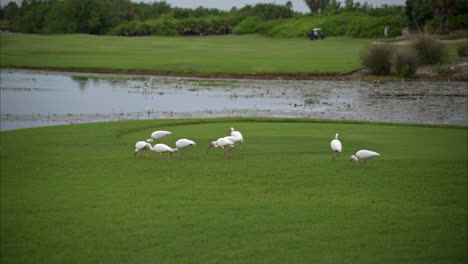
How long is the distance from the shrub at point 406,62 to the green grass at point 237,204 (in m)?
28.1

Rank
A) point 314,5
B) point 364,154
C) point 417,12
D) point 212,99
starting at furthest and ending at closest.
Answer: point 314,5 → point 417,12 → point 212,99 → point 364,154

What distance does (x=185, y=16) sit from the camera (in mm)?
109875

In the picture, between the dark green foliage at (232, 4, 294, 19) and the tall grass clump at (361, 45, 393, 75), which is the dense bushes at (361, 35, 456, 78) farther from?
the dark green foliage at (232, 4, 294, 19)

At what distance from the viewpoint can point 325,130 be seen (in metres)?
20.4

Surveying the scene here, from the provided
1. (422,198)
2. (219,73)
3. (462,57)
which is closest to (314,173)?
(422,198)

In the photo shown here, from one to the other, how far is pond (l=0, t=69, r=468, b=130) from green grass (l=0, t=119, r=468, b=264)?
10.1 metres

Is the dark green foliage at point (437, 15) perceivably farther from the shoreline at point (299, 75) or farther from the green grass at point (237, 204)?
the green grass at point (237, 204)

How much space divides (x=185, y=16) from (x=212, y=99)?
77711mm

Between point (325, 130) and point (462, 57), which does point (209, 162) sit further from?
point (462, 57)

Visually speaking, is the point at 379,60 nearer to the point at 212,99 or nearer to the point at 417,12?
the point at 212,99

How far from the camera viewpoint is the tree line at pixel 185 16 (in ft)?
244

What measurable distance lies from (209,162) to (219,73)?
112ft

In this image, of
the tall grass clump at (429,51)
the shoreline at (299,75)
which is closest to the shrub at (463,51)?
the tall grass clump at (429,51)

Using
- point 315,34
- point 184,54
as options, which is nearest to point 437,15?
point 315,34
